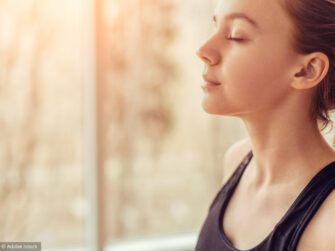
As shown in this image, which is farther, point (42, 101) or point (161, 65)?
point (161, 65)

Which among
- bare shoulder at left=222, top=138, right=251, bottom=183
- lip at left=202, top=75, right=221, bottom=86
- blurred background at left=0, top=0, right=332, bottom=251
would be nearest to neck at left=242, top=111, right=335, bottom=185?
lip at left=202, top=75, right=221, bottom=86

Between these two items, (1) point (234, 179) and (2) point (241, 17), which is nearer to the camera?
(2) point (241, 17)

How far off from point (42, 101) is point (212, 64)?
1237mm

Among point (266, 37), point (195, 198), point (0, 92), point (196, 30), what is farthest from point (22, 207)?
point (266, 37)

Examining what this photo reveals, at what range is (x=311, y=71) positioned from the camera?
85 centimetres

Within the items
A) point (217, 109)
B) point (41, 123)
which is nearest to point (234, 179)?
point (217, 109)

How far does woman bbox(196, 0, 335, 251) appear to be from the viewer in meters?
0.82

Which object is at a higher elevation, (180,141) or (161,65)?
(161,65)

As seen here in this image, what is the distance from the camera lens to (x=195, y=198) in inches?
91.5

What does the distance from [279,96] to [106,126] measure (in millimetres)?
1345

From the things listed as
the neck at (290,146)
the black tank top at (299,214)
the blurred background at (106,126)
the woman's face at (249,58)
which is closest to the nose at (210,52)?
the woman's face at (249,58)

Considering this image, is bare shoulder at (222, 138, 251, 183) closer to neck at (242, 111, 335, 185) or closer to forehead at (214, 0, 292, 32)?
neck at (242, 111, 335, 185)

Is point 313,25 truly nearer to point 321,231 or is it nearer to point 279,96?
point 279,96

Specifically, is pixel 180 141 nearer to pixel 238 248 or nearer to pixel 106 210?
pixel 106 210
